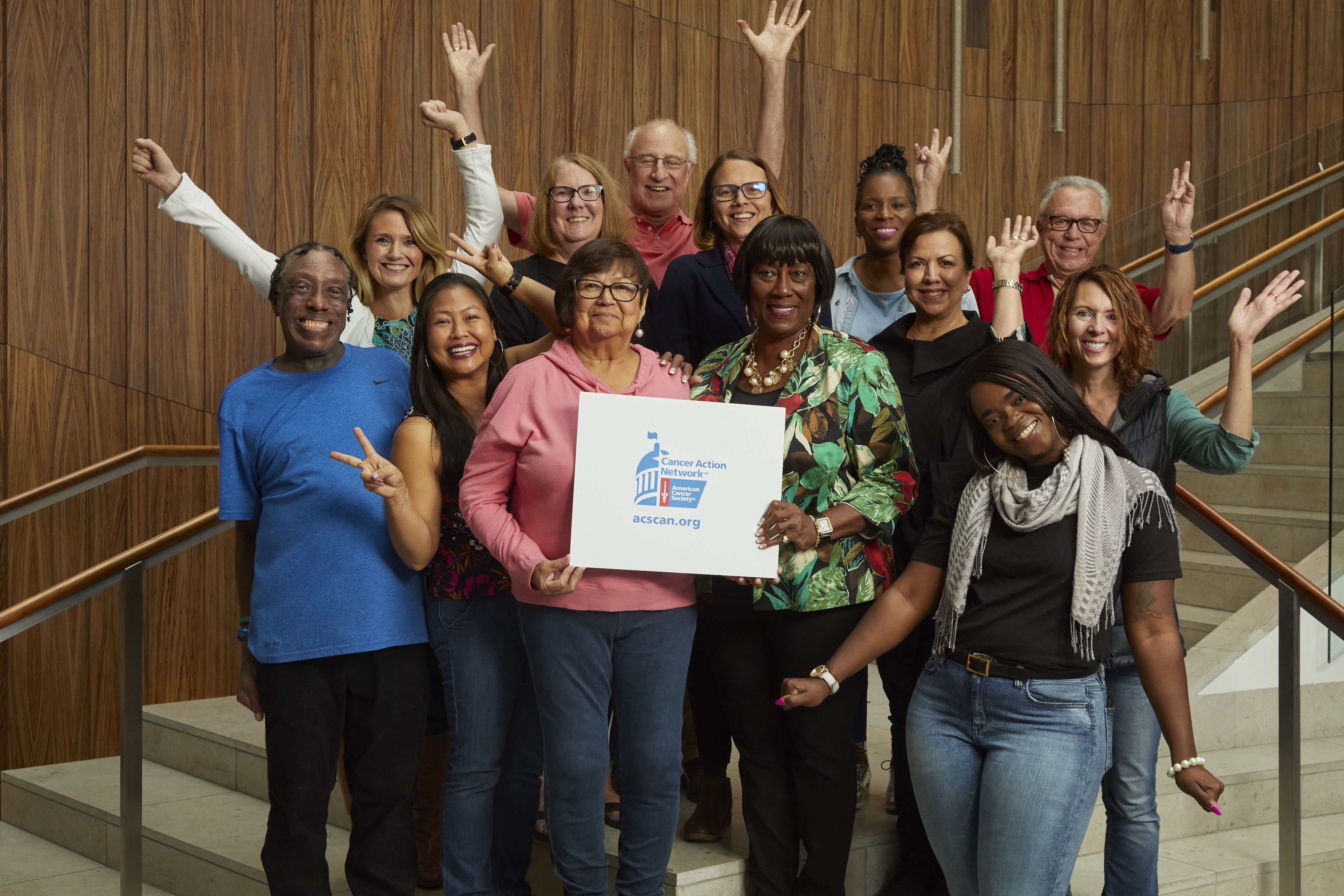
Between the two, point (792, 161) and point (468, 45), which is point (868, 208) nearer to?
point (468, 45)

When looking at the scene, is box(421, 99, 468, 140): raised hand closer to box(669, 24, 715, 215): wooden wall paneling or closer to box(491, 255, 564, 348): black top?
box(491, 255, 564, 348): black top

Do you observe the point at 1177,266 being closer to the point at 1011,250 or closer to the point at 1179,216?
the point at 1179,216

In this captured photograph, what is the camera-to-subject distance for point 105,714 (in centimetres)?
406

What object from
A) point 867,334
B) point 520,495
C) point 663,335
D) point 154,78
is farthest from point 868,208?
point 154,78

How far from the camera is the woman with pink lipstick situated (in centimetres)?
218

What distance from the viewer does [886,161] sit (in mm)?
3092

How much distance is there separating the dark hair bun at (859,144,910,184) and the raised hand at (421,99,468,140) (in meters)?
1.03

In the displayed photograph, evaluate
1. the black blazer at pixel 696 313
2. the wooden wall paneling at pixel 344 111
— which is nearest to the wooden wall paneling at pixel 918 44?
the wooden wall paneling at pixel 344 111

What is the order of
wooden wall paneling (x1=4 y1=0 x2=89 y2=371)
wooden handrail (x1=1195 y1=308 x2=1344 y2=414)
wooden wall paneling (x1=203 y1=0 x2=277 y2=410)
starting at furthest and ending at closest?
1. wooden wall paneling (x1=203 y1=0 x2=277 y2=410)
2. wooden wall paneling (x1=4 y1=0 x2=89 y2=371)
3. wooden handrail (x1=1195 y1=308 x2=1344 y2=414)

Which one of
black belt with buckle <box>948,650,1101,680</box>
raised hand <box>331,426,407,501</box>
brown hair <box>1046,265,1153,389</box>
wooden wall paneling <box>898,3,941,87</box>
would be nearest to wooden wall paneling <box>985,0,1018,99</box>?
wooden wall paneling <box>898,3,941,87</box>

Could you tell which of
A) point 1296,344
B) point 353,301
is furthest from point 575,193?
point 1296,344

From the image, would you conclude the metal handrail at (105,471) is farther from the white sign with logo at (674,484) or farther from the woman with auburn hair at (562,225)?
the white sign with logo at (674,484)

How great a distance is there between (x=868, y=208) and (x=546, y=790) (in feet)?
5.30

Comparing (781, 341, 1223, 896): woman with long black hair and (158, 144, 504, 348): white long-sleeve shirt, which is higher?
(158, 144, 504, 348): white long-sleeve shirt
